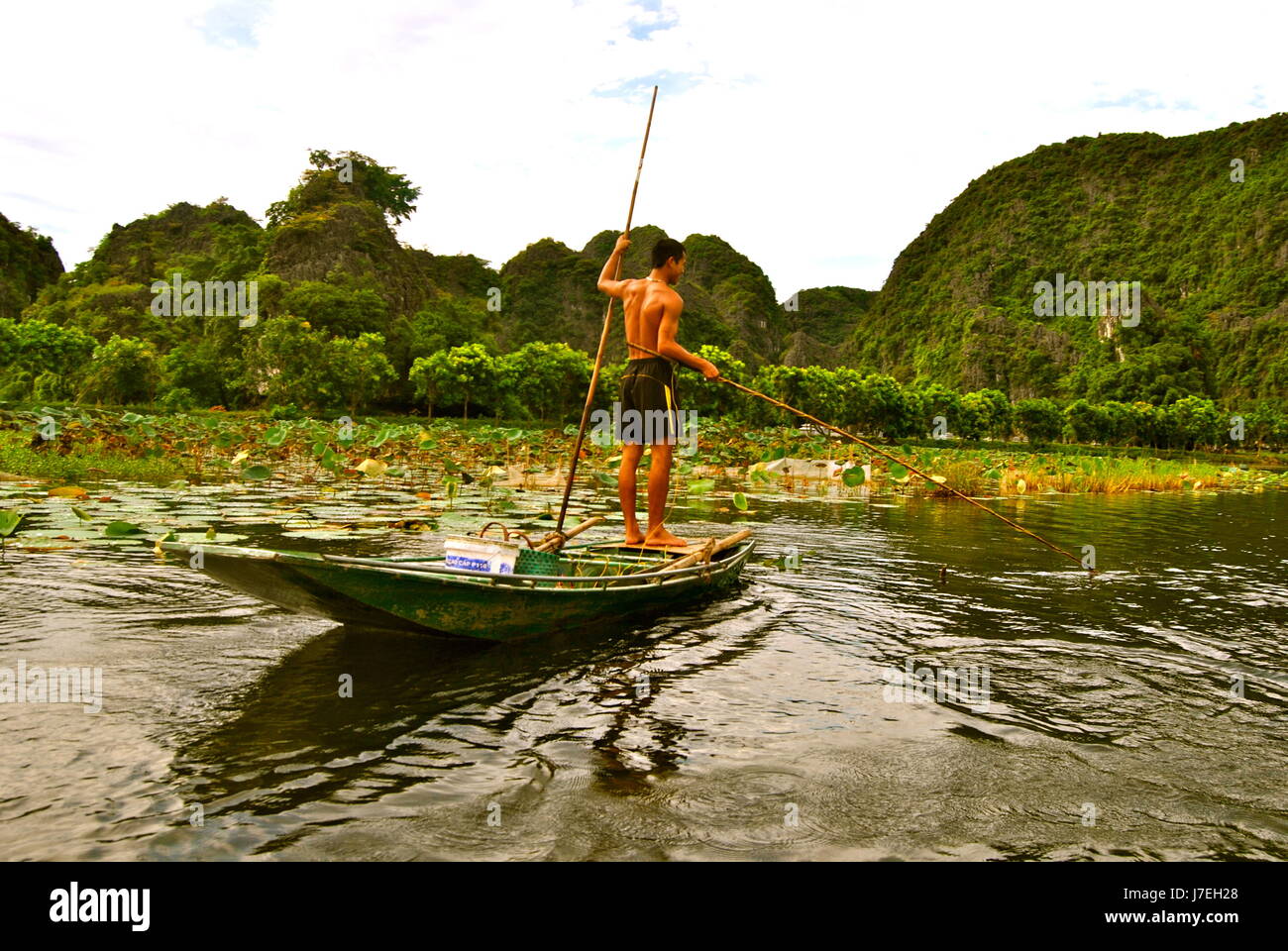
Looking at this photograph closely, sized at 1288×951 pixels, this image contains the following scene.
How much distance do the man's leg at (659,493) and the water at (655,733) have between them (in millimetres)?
836

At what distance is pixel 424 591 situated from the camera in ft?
15.0

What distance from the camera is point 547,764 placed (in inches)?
138

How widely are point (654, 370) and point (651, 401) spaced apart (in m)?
0.31

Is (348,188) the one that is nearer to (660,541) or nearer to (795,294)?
(795,294)

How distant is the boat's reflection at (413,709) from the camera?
130 inches

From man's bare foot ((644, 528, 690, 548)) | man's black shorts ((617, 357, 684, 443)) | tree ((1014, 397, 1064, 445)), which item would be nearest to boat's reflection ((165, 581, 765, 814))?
man's bare foot ((644, 528, 690, 548))

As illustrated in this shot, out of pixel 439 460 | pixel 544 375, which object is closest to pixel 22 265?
pixel 544 375

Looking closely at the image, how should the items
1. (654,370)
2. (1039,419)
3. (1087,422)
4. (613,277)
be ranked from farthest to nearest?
(1039,419) < (1087,422) < (613,277) < (654,370)

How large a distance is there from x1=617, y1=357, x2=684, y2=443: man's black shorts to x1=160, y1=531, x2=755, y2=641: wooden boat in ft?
4.41

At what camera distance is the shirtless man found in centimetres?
683
